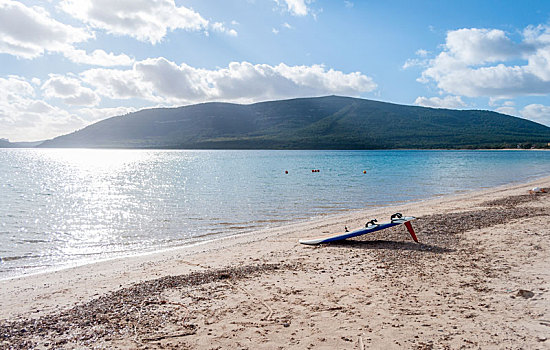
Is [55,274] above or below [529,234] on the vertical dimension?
below

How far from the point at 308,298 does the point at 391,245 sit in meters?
5.52

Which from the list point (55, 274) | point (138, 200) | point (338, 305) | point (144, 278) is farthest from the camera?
point (138, 200)

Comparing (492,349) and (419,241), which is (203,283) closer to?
(492,349)

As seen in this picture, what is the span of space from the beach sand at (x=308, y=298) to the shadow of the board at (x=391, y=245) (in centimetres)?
3

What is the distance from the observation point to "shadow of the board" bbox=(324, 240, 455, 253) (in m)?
11.6

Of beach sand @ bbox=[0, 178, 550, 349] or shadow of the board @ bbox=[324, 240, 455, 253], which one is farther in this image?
shadow of the board @ bbox=[324, 240, 455, 253]

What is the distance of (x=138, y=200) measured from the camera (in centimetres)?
3042

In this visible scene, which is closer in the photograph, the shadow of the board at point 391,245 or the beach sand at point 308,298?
the beach sand at point 308,298

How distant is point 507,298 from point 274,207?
1870 cm

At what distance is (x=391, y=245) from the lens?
12.5 m

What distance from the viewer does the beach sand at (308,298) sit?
619 cm

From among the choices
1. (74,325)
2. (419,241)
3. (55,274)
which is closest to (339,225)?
(419,241)

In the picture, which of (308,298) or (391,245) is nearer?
(308,298)

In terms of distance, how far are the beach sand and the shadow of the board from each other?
33mm
